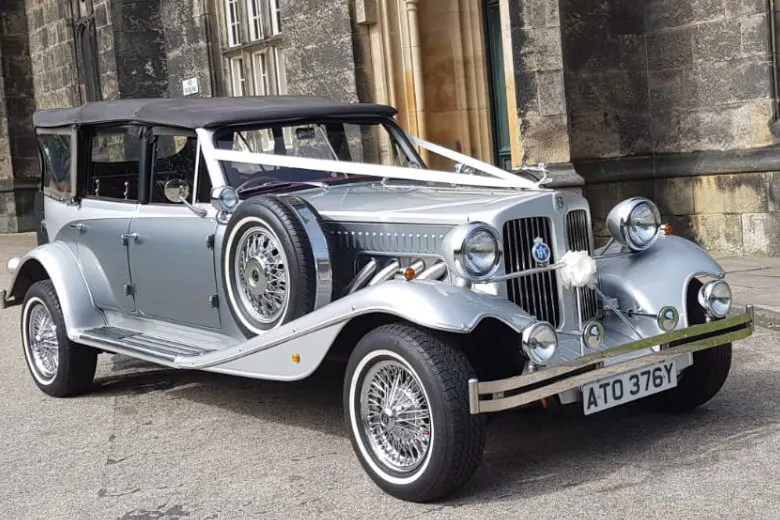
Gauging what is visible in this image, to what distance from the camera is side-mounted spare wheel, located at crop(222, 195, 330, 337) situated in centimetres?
556

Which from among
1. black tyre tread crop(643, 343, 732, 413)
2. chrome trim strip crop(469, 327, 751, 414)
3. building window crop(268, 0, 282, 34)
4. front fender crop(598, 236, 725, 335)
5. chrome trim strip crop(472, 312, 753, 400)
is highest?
building window crop(268, 0, 282, 34)

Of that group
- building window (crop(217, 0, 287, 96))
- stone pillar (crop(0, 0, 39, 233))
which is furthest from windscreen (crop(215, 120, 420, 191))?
stone pillar (crop(0, 0, 39, 233))

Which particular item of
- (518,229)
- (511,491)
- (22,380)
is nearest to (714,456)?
(511,491)

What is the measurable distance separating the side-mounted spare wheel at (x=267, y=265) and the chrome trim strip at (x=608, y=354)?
134 cm

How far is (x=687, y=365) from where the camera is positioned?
17.9 feet

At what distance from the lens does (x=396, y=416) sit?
4945mm

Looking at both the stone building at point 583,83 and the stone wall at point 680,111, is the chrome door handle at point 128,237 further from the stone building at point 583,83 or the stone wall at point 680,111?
the stone wall at point 680,111

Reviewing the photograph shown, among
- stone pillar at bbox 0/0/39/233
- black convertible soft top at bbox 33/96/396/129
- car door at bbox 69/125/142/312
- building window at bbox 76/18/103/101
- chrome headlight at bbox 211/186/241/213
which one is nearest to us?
chrome headlight at bbox 211/186/241/213

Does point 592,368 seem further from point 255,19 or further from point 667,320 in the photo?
point 255,19

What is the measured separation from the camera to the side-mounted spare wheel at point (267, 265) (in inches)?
219

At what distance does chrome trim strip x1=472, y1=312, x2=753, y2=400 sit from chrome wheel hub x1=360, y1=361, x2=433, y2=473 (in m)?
0.34

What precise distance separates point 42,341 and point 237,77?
9213 mm

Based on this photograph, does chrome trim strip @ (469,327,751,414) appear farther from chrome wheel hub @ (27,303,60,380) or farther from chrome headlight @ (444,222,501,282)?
chrome wheel hub @ (27,303,60,380)

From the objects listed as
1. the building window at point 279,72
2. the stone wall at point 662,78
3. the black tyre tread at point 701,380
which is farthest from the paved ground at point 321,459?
the building window at point 279,72
